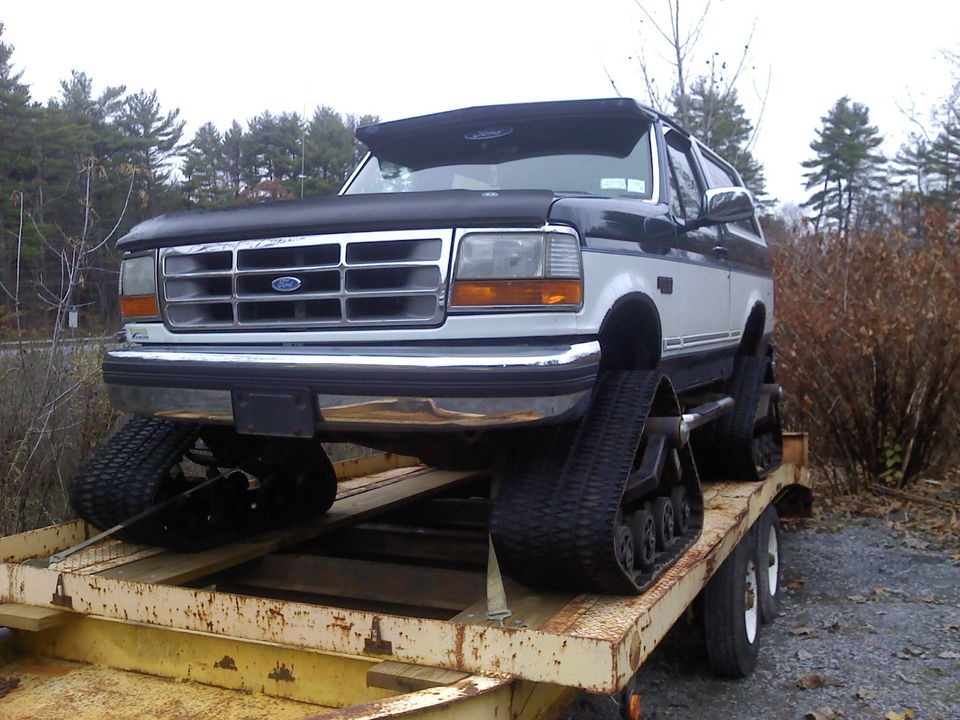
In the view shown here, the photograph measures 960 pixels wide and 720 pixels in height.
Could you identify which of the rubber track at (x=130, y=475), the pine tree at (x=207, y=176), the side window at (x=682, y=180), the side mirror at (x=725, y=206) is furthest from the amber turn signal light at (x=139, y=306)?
the pine tree at (x=207, y=176)

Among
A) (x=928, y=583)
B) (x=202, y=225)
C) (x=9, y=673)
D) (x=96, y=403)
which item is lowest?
(x=928, y=583)

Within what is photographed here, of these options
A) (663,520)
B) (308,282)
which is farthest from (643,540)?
(308,282)

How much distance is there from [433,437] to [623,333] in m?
0.89

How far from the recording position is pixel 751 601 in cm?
417

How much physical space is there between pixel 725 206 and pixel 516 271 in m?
1.63

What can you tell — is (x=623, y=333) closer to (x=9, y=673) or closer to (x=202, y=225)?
(x=202, y=225)

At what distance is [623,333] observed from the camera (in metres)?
3.52

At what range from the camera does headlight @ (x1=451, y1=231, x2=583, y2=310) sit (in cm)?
277

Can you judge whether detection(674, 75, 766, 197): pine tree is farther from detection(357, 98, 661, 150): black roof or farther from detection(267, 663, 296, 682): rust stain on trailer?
detection(267, 663, 296, 682): rust stain on trailer

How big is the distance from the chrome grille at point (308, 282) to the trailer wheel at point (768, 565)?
7.95 feet

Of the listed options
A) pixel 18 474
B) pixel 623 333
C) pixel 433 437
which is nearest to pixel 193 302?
pixel 433 437

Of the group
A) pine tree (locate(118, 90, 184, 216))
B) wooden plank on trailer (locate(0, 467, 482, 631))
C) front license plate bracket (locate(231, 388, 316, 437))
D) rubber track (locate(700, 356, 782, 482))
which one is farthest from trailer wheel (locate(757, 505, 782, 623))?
pine tree (locate(118, 90, 184, 216))

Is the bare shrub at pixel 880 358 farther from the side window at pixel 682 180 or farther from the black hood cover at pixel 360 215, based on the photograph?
the black hood cover at pixel 360 215

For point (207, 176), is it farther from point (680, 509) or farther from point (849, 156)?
point (849, 156)
